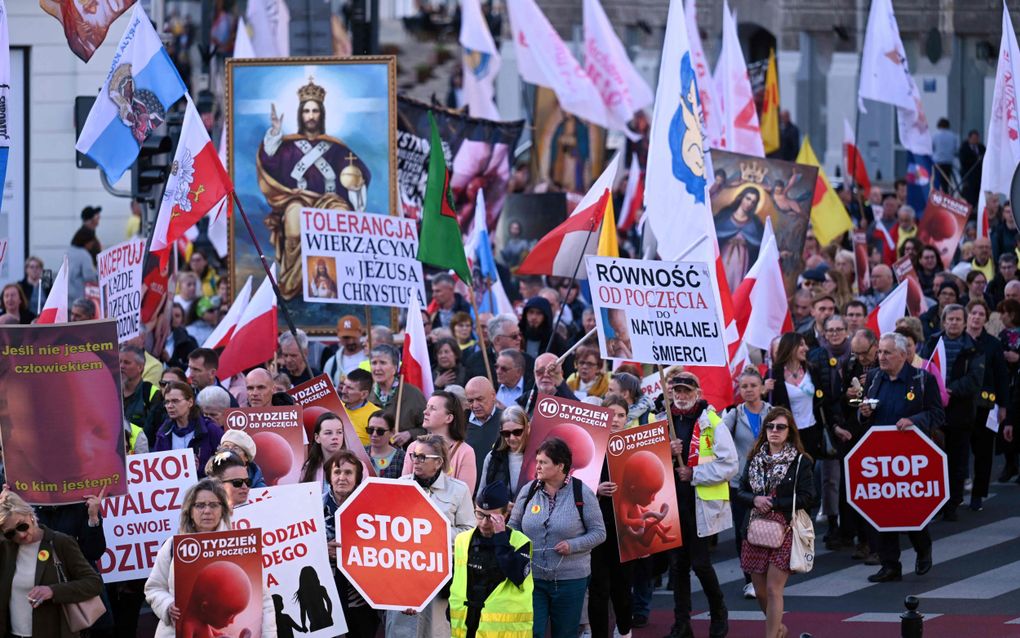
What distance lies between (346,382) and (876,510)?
3.70m

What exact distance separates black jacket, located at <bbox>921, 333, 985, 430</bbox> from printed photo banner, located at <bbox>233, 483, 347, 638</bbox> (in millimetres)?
6888

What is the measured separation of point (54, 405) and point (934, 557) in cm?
709

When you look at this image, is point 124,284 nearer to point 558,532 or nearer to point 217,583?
point 558,532

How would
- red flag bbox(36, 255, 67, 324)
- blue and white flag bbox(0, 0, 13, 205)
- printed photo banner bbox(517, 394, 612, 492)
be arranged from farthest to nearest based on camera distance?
red flag bbox(36, 255, 67, 324)
blue and white flag bbox(0, 0, 13, 205)
printed photo banner bbox(517, 394, 612, 492)

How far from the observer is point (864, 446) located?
14.0 m

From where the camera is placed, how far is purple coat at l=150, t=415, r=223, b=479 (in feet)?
40.7

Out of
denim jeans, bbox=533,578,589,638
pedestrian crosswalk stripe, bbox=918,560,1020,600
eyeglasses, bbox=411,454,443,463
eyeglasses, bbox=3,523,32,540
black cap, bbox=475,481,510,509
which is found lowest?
pedestrian crosswalk stripe, bbox=918,560,1020,600

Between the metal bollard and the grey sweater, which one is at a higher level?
the grey sweater

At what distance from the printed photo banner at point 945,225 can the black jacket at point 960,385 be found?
594 centimetres

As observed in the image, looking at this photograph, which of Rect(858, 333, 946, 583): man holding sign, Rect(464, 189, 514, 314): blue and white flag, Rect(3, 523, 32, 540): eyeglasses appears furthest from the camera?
Rect(464, 189, 514, 314): blue and white flag

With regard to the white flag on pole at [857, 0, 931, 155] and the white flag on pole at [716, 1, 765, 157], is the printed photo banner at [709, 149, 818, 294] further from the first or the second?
the white flag on pole at [857, 0, 931, 155]

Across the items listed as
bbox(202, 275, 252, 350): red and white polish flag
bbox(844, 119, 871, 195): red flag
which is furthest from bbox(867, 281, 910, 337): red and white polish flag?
bbox(844, 119, 871, 195): red flag

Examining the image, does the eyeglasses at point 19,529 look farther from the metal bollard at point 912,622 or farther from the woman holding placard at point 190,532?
the metal bollard at point 912,622

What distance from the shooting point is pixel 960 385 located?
1579 cm
